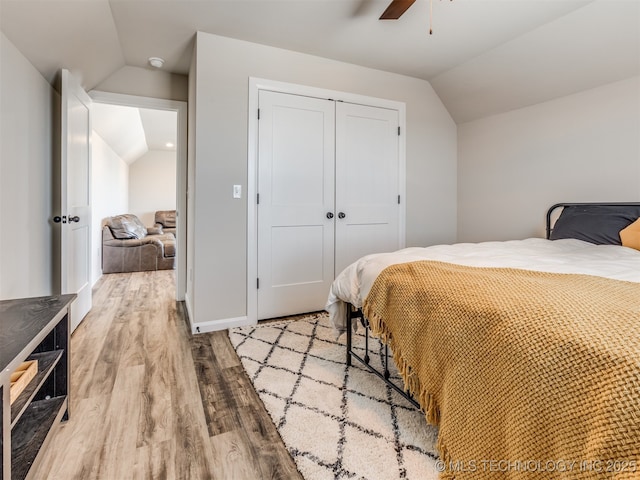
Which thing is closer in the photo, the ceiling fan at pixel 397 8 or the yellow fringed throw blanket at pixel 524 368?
the yellow fringed throw blanket at pixel 524 368

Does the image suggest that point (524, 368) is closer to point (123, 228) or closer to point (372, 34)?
point (372, 34)

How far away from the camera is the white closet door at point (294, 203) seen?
2.83m

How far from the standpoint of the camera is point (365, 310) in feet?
5.13

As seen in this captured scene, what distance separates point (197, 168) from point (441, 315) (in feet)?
6.96

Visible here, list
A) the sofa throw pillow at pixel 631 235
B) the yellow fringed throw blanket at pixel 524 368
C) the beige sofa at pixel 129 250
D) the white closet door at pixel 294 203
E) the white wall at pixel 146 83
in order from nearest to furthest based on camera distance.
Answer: the yellow fringed throw blanket at pixel 524 368
the sofa throw pillow at pixel 631 235
the white closet door at pixel 294 203
the white wall at pixel 146 83
the beige sofa at pixel 129 250

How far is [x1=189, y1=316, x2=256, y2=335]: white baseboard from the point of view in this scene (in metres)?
2.59

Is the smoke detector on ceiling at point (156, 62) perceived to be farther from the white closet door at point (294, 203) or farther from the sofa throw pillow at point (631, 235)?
the sofa throw pillow at point (631, 235)

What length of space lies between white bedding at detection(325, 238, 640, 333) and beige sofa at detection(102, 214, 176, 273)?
4.26 m

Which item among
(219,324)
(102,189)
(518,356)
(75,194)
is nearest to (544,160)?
(518,356)

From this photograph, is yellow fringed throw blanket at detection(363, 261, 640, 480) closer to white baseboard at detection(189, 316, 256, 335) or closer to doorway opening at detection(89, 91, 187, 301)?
white baseboard at detection(189, 316, 256, 335)

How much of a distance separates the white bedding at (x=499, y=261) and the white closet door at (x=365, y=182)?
4.31ft

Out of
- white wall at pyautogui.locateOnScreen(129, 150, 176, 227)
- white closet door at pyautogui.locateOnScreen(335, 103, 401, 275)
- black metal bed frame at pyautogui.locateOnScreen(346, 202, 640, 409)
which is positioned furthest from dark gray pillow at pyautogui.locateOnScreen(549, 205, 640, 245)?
white wall at pyautogui.locateOnScreen(129, 150, 176, 227)

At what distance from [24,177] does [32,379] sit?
151 centimetres

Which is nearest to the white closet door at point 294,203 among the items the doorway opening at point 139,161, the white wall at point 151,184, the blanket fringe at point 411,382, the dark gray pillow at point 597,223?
the doorway opening at point 139,161
